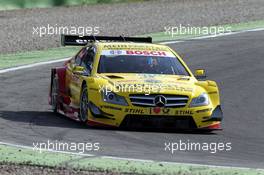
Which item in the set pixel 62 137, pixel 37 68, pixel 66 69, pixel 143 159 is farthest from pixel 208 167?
pixel 37 68

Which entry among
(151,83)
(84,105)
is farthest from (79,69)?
(151,83)

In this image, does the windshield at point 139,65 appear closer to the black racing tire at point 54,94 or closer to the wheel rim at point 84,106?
the wheel rim at point 84,106

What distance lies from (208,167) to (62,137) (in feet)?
9.00

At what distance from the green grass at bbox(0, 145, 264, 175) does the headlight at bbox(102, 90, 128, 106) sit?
2659 millimetres

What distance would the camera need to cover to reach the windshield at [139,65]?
14.8 m

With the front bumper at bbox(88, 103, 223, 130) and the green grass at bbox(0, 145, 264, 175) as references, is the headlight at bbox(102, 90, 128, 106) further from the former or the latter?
the green grass at bbox(0, 145, 264, 175)

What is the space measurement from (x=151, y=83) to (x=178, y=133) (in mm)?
787

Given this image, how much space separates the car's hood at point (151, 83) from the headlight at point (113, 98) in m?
0.12

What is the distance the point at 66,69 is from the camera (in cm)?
1597

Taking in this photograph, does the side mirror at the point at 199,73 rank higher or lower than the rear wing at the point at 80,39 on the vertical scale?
lower

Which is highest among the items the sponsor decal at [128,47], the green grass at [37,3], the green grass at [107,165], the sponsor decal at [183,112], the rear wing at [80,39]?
the sponsor decal at [128,47]

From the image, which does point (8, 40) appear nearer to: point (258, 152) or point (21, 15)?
point (21, 15)

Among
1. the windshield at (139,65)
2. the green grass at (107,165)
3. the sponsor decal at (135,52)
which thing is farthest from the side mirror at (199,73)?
the green grass at (107,165)

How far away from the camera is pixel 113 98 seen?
13789 mm
